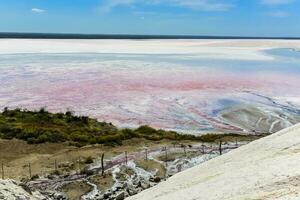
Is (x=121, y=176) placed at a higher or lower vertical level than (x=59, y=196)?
lower

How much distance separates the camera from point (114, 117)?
3500 cm

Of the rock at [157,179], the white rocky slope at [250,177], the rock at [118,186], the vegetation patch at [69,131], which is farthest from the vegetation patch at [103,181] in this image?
the white rocky slope at [250,177]

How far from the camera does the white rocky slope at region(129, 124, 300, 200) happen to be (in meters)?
6.20

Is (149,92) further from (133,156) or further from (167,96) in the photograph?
(133,156)

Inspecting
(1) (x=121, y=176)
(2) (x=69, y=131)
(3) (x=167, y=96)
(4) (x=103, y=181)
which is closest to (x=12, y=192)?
(4) (x=103, y=181)

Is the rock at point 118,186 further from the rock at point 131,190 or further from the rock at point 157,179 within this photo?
the rock at point 157,179

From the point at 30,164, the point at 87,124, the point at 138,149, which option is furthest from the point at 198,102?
the point at 30,164

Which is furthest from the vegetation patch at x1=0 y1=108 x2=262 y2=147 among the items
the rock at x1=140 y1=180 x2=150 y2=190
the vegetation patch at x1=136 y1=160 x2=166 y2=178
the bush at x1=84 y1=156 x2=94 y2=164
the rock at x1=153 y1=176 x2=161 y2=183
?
the rock at x1=140 y1=180 x2=150 y2=190

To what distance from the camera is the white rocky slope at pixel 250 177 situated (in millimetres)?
6203

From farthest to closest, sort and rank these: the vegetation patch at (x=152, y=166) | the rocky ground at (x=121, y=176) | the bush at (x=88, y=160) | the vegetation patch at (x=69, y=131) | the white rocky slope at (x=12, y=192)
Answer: the vegetation patch at (x=69, y=131) → the bush at (x=88, y=160) → the vegetation patch at (x=152, y=166) → the rocky ground at (x=121, y=176) → the white rocky slope at (x=12, y=192)

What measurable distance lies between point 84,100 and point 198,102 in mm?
10181

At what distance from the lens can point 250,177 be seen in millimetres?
7023

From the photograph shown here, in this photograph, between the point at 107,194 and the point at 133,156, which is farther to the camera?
the point at 133,156

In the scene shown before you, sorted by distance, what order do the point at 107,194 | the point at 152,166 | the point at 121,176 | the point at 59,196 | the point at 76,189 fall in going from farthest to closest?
the point at 152,166, the point at 121,176, the point at 76,189, the point at 107,194, the point at 59,196
